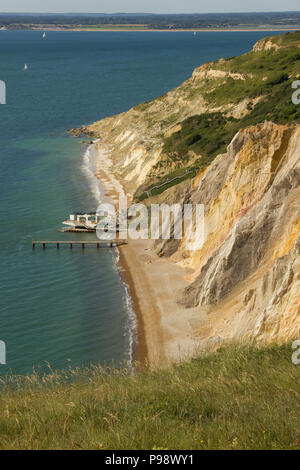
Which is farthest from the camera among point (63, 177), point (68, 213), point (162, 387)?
point (63, 177)

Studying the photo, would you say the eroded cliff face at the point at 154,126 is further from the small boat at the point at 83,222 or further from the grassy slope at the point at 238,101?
the small boat at the point at 83,222

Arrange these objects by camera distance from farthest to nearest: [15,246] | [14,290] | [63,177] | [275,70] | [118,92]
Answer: [118,92], [275,70], [63,177], [15,246], [14,290]

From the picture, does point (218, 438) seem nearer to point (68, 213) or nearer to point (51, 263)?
point (51, 263)

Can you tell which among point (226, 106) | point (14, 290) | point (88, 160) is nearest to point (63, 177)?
point (88, 160)

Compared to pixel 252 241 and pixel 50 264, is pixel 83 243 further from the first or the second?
pixel 252 241

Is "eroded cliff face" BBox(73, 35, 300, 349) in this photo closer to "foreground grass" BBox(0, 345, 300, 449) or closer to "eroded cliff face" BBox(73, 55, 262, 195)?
"foreground grass" BBox(0, 345, 300, 449)
